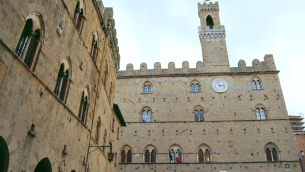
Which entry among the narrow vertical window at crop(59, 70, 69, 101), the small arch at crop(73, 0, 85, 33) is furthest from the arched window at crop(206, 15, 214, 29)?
the narrow vertical window at crop(59, 70, 69, 101)

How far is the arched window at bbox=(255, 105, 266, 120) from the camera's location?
18891mm

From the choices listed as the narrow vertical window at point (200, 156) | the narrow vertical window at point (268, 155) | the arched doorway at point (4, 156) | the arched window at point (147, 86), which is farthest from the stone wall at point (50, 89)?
the narrow vertical window at point (268, 155)

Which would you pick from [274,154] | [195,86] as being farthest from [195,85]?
[274,154]

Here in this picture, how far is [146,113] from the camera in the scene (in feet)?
65.1

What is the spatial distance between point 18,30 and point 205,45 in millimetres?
19178

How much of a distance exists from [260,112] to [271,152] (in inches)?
124

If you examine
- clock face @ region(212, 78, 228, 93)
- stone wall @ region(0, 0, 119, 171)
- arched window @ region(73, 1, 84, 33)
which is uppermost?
clock face @ region(212, 78, 228, 93)

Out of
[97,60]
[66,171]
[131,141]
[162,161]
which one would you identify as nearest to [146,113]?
[131,141]

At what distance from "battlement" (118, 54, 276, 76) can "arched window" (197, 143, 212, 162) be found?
6442 mm

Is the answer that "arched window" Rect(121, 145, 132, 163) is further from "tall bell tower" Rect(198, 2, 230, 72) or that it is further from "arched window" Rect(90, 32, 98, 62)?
"arched window" Rect(90, 32, 98, 62)

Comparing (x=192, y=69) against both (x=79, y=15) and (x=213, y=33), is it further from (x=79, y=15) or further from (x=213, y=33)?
(x=79, y=15)

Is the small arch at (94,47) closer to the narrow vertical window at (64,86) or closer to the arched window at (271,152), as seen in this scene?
the narrow vertical window at (64,86)

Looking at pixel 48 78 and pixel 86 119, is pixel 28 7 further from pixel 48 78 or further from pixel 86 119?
pixel 86 119

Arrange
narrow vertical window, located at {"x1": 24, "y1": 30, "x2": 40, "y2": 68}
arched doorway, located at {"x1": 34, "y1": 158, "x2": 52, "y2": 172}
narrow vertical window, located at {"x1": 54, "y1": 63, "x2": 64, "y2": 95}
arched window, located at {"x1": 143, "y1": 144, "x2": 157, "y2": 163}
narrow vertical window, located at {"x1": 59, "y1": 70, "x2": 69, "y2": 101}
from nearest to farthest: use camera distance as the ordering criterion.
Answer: narrow vertical window, located at {"x1": 24, "y1": 30, "x2": 40, "y2": 68}, arched doorway, located at {"x1": 34, "y1": 158, "x2": 52, "y2": 172}, narrow vertical window, located at {"x1": 54, "y1": 63, "x2": 64, "y2": 95}, narrow vertical window, located at {"x1": 59, "y1": 70, "x2": 69, "y2": 101}, arched window, located at {"x1": 143, "y1": 144, "x2": 157, "y2": 163}
